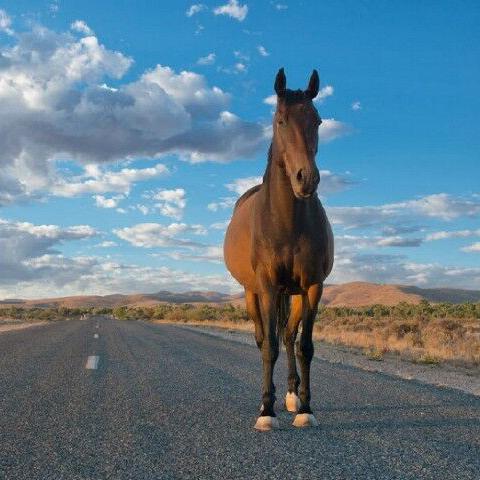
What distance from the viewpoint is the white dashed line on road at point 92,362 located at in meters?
11.0

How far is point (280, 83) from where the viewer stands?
5.53m

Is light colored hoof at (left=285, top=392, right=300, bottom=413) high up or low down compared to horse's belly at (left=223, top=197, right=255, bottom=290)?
down

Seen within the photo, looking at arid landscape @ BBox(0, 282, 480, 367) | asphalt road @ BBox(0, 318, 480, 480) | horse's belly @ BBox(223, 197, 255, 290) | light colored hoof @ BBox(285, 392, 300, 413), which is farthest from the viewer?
arid landscape @ BBox(0, 282, 480, 367)

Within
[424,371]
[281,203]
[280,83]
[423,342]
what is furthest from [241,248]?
[423,342]

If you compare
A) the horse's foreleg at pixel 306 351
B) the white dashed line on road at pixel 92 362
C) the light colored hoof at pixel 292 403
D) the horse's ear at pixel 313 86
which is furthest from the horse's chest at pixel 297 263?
the white dashed line on road at pixel 92 362

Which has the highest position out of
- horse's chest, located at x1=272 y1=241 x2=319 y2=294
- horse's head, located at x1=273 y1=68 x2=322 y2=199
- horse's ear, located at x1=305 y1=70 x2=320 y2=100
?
horse's ear, located at x1=305 y1=70 x2=320 y2=100

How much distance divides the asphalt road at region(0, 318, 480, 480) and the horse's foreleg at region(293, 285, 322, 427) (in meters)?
0.14

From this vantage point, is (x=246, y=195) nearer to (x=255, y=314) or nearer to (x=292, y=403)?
(x=255, y=314)

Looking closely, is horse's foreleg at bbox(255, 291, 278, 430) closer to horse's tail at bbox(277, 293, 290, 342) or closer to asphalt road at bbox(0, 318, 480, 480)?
asphalt road at bbox(0, 318, 480, 480)

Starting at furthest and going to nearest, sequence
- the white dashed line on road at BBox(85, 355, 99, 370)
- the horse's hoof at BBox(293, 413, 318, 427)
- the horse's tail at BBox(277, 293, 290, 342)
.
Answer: the white dashed line on road at BBox(85, 355, 99, 370)
the horse's tail at BBox(277, 293, 290, 342)
the horse's hoof at BBox(293, 413, 318, 427)

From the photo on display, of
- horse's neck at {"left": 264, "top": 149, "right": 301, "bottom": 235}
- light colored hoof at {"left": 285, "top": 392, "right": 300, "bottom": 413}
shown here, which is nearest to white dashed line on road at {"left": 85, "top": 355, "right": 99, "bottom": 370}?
light colored hoof at {"left": 285, "top": 392, "right": 300, "bottom": 413}

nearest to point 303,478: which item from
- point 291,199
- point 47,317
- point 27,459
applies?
point 27,459

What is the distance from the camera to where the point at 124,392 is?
25.4 feet

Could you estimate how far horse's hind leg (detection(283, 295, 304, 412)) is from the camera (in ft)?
21.5
